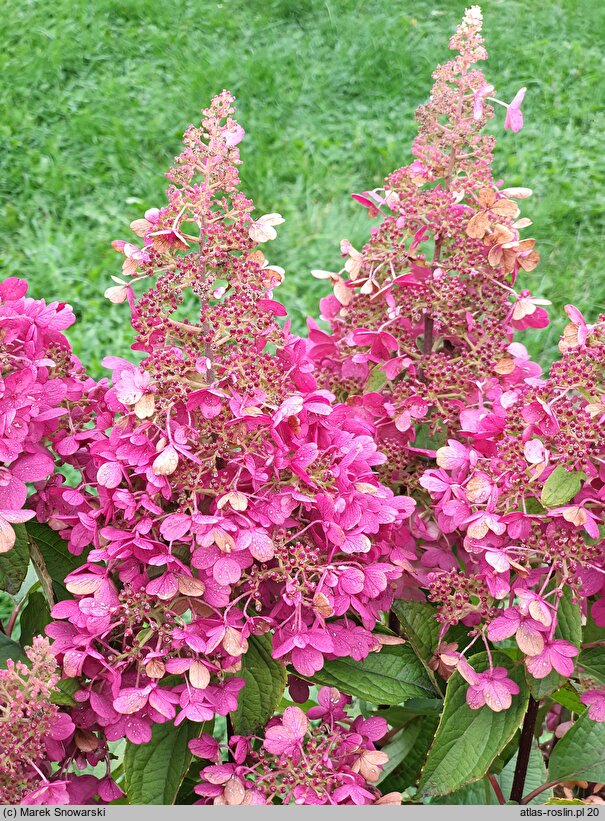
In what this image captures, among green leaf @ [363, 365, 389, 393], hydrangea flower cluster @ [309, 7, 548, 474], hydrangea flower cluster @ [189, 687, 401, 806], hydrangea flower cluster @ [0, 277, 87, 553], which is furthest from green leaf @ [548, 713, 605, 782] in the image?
hydrangea flower cluster @ [0, 277, 87, 553]

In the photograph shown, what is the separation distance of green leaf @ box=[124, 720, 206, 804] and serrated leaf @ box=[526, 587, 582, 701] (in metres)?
0.35

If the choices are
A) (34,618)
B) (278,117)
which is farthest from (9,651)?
(278,117)

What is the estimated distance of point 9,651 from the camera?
114 cm

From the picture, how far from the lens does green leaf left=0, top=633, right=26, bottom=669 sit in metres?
1.13

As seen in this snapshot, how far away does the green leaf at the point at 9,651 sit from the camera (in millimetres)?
1127

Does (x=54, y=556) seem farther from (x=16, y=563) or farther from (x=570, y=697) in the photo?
(x=570, y=697)

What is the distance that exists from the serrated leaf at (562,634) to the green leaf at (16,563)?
0.54m

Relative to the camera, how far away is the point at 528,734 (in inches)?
45.6

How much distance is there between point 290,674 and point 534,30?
3670mm

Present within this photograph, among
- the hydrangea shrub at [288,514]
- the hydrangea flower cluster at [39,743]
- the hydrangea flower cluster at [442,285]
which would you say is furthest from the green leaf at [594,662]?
the hydrangea flower cluster at [39,743]

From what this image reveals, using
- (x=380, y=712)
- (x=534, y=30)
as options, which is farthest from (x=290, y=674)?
(x=534, y=30)

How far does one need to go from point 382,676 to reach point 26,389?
49cm

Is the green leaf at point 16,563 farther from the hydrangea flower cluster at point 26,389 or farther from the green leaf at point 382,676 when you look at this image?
the green leaf at point 382,676
